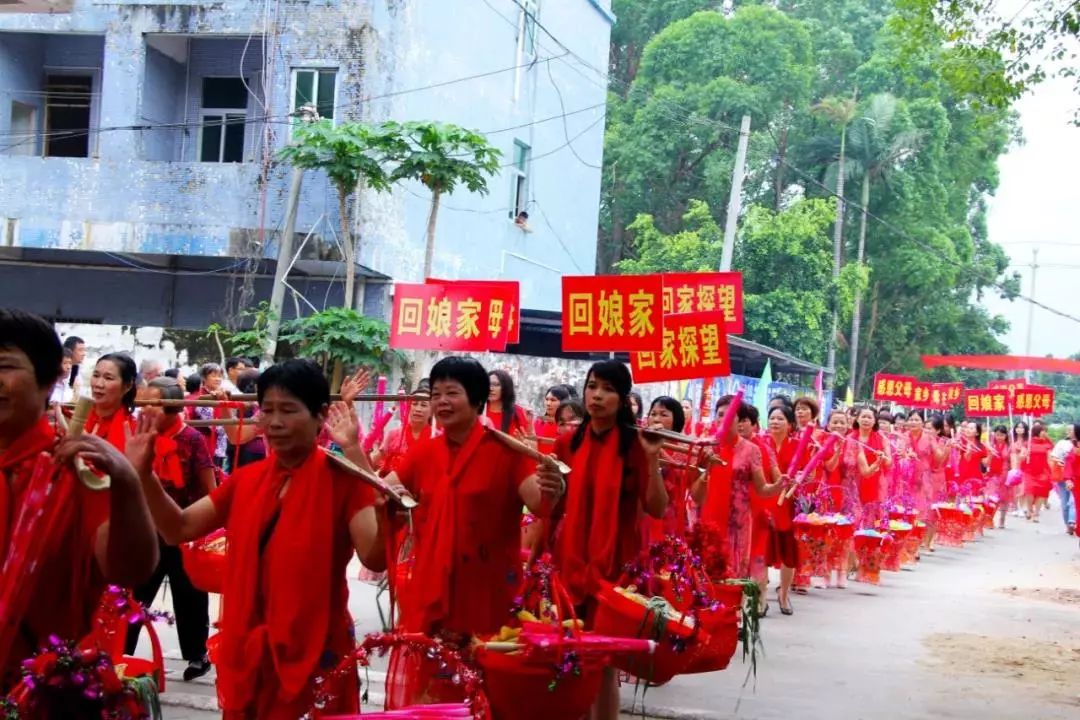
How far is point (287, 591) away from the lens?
3.85 meters

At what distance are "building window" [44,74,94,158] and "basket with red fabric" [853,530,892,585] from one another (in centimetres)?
1254

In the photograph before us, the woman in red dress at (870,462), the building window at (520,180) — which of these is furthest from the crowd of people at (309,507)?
the building window at (520,180)

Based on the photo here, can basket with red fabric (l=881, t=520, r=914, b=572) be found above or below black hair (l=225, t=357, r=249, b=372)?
below

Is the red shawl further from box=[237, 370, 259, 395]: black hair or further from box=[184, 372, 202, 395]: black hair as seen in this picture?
box=[184, 372, 202, 395]: black hair

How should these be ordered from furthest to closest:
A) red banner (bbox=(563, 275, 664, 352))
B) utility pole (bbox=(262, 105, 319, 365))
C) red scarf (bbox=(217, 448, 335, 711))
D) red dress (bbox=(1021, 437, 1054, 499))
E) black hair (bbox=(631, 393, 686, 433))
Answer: red dress (bbox=(1021, 437, 1054, 499)) < utility pole (bbox=(262, 105, 319, 365)) < red banner (bbox=(563, 275, 664, 352)) < black hair (bbox=(631, 393, 686, 433)) < red scarf (bbox=(217, 448, 335, 711))

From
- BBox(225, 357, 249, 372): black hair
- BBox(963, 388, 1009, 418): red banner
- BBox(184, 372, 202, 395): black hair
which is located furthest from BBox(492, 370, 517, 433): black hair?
BBox(963, 388, 1009, 418): red banner

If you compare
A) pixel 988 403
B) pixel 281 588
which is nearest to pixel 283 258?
pixel 281 588

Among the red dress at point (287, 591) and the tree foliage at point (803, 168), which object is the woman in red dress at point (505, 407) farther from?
the tree foliage at point (803, 168)

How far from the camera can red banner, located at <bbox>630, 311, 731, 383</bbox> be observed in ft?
Answer: 31.7

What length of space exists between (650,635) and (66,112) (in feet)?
57.3

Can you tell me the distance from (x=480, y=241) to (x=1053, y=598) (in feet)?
38.6

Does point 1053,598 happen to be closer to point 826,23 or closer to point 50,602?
point 50,602

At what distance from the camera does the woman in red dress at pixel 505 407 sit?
8492mm

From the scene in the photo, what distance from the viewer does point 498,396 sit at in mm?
9617
